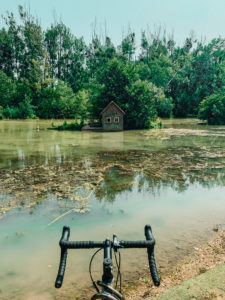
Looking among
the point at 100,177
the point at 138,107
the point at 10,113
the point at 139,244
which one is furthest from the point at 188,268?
the point at 10,113

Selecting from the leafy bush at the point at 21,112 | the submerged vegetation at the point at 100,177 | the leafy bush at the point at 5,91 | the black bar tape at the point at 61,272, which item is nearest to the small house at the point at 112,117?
the submerged vegetation at the point at 100,177

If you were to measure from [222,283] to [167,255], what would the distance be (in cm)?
184

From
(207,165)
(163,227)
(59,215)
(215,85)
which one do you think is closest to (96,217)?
(59,215)

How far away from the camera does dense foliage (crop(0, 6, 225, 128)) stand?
6544 cm

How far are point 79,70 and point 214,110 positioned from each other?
5037cm

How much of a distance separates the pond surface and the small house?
21.0m

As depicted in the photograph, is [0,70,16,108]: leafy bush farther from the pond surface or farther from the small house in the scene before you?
the pond surface

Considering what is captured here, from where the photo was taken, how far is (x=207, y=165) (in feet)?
51.9

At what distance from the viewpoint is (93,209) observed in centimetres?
921

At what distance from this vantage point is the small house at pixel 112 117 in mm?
38438

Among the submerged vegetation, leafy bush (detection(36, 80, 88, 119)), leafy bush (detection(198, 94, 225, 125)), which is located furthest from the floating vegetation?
leafy bush (detection(36, 80, 88, 119))

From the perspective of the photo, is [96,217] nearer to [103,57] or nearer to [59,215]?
[59,215]

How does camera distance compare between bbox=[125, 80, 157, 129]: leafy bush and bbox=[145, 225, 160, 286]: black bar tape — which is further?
bbox=[125, 80, 157, 129]: leafy bush

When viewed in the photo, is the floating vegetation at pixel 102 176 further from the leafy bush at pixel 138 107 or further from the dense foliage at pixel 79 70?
the dense foliage at pixel 79 70
